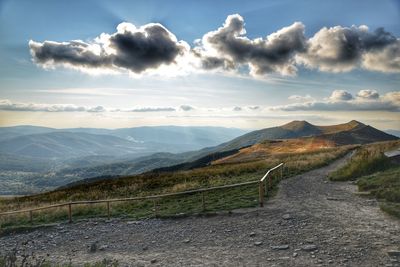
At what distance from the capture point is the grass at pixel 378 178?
16.8 meters

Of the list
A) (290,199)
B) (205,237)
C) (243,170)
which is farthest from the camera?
(243,170)

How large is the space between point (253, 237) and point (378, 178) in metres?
11.8

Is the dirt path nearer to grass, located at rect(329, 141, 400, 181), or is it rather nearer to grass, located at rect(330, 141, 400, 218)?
grass, located at rect(330, 141, 400, 218)

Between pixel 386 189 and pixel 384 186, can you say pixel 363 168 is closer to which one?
pixel 384 186

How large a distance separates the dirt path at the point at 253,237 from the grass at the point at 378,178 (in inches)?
25.0

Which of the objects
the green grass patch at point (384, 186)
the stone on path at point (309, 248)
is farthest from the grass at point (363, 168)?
the stone on path at point (309, 248)

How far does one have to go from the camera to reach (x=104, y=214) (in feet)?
76.1

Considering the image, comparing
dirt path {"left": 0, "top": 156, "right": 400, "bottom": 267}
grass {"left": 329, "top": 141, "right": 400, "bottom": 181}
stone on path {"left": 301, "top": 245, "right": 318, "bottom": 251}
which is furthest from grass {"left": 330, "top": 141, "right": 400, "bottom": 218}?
stone on path {"left": 301, "top": 245, "right": 318, "bottom": 251}

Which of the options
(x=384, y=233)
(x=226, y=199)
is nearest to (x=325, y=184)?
(x=226, y=199)

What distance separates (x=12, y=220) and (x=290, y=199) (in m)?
20.1

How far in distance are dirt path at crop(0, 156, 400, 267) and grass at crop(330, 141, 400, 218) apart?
636mm

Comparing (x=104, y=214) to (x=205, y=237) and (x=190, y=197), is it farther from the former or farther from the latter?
(x=205, y=237)

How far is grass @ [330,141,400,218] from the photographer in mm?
16788

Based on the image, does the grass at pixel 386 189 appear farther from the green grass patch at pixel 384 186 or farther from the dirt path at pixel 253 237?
the dirt path at pixel 253 237
